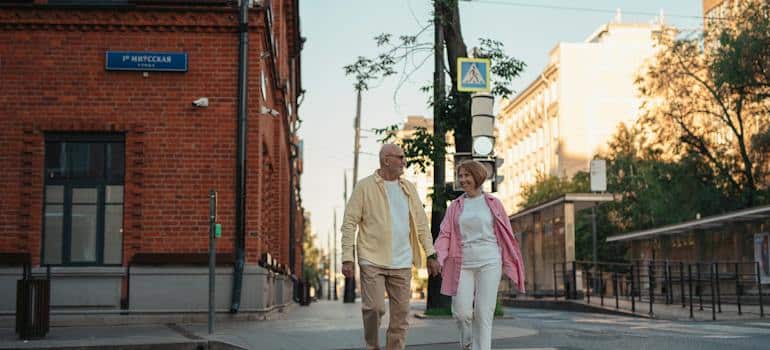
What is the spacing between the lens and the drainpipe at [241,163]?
15.2 meters

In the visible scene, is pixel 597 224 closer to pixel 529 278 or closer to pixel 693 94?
pixel 693 94

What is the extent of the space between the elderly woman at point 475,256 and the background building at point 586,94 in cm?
7154

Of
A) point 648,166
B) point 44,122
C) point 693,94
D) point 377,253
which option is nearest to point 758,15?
point 693,94

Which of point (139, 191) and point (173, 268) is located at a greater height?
point (139, 191)

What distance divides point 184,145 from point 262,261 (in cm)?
258

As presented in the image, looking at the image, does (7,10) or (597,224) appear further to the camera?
(597,224)

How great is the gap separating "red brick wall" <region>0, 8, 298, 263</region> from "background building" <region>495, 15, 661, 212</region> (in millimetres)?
64413

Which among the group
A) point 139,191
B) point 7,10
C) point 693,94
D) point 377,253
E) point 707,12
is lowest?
point 377,253

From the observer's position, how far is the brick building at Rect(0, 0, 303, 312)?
49.7 ft

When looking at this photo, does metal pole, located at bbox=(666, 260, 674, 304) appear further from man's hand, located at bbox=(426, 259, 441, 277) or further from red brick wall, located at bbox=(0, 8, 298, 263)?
man's hand, located at bbox=(426, 259, 441, 277)

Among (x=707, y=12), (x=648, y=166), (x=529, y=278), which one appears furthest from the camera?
(x=707, y=12)

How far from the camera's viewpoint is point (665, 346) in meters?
10.2

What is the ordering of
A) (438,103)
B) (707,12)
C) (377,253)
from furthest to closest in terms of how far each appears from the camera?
(707,12)
(438,103)
(377,253)

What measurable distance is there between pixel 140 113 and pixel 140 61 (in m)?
0.79
